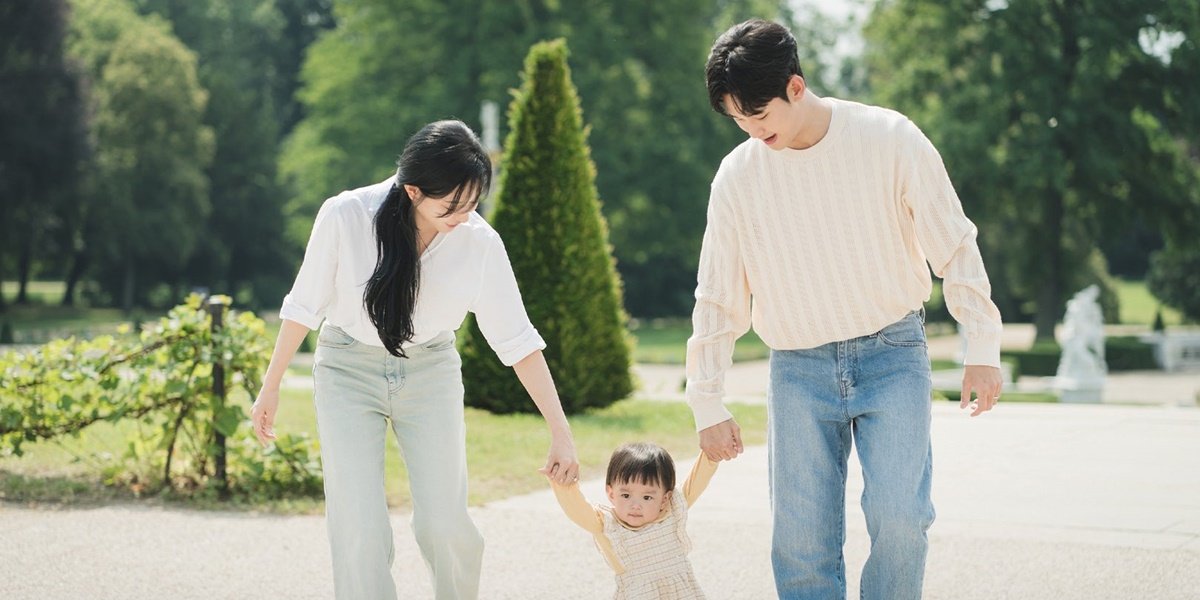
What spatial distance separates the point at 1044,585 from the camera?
5.11 m

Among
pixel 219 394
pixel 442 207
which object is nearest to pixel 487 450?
pixel 219 394

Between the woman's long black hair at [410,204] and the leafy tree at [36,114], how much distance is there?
33852mm

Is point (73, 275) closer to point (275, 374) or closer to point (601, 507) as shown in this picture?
point (275, 374)

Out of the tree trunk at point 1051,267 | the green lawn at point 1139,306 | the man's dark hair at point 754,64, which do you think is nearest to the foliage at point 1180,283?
the green lawn at point 1139,306

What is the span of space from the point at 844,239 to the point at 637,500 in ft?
3.14

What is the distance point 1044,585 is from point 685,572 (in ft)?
6.70

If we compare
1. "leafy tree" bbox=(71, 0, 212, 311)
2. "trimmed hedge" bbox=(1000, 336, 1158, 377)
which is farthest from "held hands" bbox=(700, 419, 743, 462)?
"leafy tree" bbox=(71, 0, 212, 311)

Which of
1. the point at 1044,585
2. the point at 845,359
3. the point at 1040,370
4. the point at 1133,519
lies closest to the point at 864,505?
the point at 845,359

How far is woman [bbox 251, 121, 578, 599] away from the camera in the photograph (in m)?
3.49

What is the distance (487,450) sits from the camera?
346 inches

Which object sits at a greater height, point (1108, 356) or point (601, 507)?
point (601, 507)

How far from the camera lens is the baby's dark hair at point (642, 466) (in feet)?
12.1

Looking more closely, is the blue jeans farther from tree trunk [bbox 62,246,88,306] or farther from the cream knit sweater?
tree trunk [bbox 62,246,88,306]

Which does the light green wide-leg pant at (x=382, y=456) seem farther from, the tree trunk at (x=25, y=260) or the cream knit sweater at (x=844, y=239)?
the tree trunk at (x=25, y=260)
